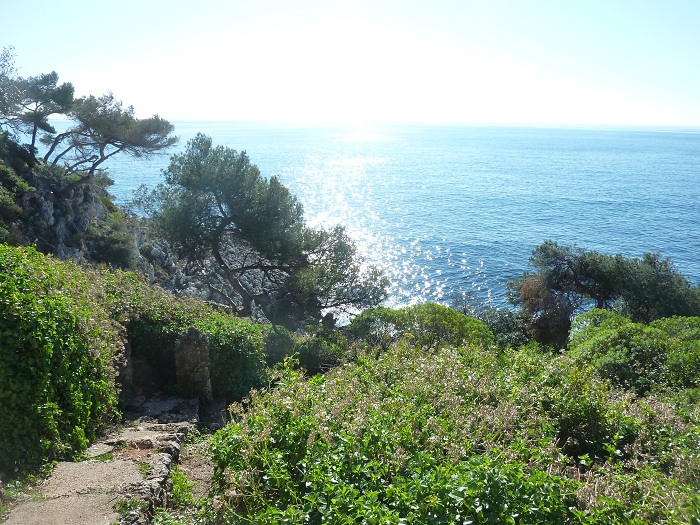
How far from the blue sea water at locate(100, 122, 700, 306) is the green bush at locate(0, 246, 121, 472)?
30851mm

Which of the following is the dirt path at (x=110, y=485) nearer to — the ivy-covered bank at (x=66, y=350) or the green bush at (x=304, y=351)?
the ivy-covered bank at (x=66, y=350)

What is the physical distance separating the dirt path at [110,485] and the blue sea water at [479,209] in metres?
31.2

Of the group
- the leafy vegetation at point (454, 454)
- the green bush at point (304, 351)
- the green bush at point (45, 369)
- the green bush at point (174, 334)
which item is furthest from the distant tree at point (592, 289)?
the green bush at point (45, 369)

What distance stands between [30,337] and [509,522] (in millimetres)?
7159

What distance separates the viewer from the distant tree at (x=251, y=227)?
22609 millimetres

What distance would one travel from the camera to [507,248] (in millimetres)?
52344

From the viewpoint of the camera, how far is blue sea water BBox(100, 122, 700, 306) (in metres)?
46.7

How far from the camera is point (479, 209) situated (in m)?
73.8

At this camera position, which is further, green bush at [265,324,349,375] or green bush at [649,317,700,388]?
green bush at [265,324,349,375]

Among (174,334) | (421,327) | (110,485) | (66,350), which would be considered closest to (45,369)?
(66,350)

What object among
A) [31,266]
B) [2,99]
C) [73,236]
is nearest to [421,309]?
[31,266]

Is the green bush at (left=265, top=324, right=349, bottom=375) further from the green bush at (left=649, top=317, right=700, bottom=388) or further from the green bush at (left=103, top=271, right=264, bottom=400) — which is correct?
the green bush at (left=649, top=317, right=700, bottom=388)

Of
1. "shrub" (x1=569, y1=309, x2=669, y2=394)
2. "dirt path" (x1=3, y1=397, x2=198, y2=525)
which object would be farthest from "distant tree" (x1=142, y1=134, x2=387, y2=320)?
"dirt path" (x1=3, y1=397, x2=198, y2=525)

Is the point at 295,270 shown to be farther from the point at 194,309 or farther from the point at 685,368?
the point at 685,368
